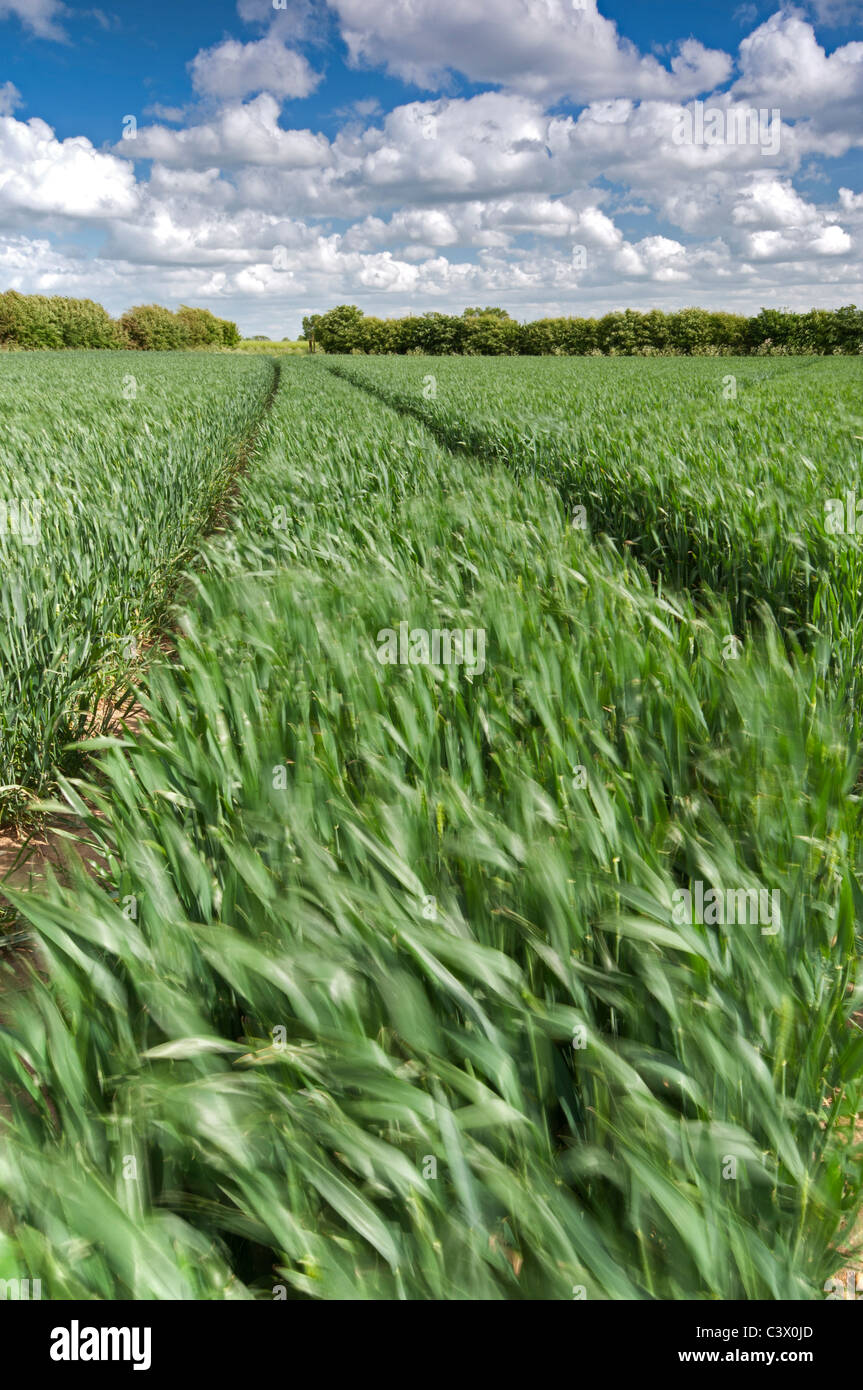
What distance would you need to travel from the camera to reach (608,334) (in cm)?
6750

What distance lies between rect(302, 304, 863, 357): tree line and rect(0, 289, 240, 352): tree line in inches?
617

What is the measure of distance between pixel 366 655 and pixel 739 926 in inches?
51.5

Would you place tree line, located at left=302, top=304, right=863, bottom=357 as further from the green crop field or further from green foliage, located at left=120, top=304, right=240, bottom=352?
the green crop field

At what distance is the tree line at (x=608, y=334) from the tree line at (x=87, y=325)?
15666mm

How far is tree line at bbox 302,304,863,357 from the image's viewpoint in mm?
61875

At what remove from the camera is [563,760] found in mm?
1582

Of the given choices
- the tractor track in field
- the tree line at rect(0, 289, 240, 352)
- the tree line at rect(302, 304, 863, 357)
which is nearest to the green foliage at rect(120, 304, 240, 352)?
the tree line at rect(0, 289, 240, 352)

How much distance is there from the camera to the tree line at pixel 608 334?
6188 centimetres

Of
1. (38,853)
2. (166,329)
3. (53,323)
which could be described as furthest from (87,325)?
(38,853)

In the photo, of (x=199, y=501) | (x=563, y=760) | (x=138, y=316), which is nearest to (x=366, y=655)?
(x=563, y=760)

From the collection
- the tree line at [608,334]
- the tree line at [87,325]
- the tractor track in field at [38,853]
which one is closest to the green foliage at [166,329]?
the tree line at [87,325]

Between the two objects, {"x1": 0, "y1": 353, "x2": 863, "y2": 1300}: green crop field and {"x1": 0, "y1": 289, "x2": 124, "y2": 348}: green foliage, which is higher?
{"x1": 0, "y1": 289, "x2": 124, "y2": 348}: green foliage
